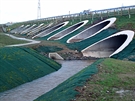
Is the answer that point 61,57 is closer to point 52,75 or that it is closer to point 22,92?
point 52,75

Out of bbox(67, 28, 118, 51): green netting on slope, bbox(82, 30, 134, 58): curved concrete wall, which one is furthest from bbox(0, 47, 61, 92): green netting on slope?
bbox(67, 28, 118, 51): green netting on slope

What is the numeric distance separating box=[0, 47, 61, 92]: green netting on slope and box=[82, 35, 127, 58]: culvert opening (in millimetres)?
7422

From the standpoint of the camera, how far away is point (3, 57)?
665 inches

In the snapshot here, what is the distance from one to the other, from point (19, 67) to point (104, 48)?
13.4 metres

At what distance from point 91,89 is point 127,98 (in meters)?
1.55

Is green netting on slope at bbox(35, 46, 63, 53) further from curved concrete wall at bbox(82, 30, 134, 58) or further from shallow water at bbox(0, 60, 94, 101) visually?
shallow water at bbox(0, 60, 94, 101)

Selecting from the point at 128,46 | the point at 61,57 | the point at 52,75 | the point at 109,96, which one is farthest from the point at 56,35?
the point at 109,96

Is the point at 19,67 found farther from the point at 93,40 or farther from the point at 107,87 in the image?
the point at 93,40

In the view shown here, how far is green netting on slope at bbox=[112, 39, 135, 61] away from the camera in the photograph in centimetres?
2170

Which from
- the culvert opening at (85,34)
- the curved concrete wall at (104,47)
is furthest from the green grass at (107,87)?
the culvert opening at (85,34)

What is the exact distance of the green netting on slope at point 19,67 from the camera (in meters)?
15.0

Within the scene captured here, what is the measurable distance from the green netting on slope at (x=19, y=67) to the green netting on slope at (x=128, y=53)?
20.6ft

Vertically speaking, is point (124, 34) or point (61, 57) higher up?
point (124, 34)

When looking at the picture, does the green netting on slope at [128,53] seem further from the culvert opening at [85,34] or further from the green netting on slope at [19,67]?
the culvert opening at [85,34]
